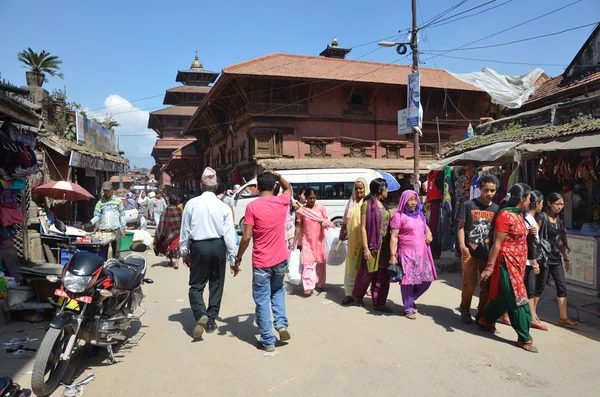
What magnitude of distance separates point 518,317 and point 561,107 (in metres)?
5.58

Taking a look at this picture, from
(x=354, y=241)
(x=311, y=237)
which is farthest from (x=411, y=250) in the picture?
(x=311, y=237)

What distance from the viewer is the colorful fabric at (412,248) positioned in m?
5.36

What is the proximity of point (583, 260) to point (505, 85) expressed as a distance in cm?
1097

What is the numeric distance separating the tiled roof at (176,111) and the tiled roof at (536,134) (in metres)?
35.4

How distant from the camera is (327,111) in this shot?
23.6 m

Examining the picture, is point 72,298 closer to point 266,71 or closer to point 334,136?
point 266,71

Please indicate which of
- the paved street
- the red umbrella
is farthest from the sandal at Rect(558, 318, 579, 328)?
the red umbrella

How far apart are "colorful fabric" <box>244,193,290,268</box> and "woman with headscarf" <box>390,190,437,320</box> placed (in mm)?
1733

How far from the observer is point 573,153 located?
715 cm

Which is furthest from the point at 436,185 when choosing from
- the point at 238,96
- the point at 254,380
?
the point at 238,96

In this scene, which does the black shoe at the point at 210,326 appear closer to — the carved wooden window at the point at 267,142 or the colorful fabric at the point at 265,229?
the colorful fabric at the point at 265,229

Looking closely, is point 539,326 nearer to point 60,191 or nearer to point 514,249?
point 514,249

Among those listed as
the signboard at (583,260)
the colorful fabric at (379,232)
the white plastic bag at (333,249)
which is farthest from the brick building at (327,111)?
the signboard at (583,260)

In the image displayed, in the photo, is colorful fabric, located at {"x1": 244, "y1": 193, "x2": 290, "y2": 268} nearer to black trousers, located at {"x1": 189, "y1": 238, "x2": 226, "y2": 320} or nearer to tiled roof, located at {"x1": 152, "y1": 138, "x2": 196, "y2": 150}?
black trousers, located at {"x1": 189, "y1": 238, "x2": 226, "y2": 320}
